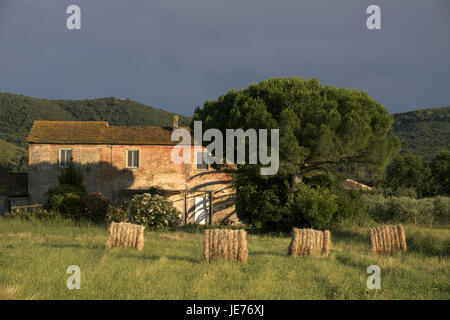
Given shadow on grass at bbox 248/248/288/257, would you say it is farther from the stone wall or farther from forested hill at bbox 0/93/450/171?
forested hill at bbox 0/93/450/171

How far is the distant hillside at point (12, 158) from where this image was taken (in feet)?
171

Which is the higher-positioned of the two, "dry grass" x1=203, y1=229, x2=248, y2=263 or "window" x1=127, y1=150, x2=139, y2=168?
"window" x1=127, y1=150, x2=139, y2=168

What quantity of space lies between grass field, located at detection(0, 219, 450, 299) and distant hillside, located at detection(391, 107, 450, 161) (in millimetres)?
53878

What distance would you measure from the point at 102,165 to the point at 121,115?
6942 cm

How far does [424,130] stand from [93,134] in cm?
5986

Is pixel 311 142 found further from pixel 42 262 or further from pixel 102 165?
pixel 102 165

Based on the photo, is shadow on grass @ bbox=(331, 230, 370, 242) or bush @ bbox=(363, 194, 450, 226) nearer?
shadow on grass @ bbox=(331, 230, 370, 242)

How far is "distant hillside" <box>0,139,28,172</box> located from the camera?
171 feet

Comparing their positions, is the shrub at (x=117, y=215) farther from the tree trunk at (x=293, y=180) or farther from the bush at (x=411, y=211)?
the bush at (x=411, y=211)

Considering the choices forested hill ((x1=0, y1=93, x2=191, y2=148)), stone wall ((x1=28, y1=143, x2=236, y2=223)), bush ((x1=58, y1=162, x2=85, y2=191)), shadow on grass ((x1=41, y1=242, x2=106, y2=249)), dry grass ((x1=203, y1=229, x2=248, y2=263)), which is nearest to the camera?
dry grass ((x1=203, y1=229, x2=248, y2=263))

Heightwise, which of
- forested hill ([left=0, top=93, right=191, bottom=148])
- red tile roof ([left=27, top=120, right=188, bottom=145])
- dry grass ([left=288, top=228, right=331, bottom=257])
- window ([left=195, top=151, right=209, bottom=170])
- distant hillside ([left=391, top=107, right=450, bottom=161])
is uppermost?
forested hill ([left=0, top=93, right=191, bottom=148])

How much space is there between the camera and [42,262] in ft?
29.5

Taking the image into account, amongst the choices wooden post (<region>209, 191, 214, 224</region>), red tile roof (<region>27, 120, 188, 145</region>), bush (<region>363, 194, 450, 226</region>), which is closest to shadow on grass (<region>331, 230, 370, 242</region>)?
bush (<region>363, 194, 450, 226</region>)
